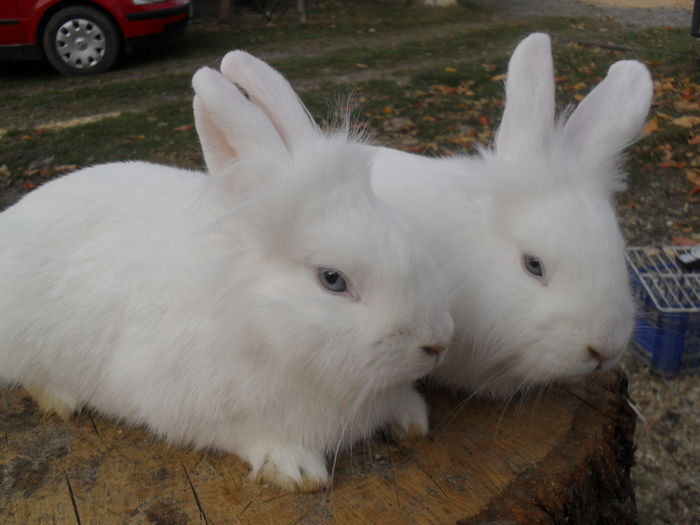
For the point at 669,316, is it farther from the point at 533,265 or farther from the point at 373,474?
the point at 373,474

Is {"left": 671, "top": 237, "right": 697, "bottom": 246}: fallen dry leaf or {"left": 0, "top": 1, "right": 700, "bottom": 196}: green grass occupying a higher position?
{"left": 0, "top": 1, "right": 700, "bottom": 196}: green grass

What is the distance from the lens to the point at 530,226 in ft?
6.22

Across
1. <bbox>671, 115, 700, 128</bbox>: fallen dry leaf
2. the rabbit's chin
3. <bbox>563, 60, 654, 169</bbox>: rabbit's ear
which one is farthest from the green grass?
the rabbit's chin

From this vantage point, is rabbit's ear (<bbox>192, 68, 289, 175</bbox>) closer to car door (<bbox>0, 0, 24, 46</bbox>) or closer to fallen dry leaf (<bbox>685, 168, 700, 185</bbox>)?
fallen dry leaf (<bbox>685, 168, 700, 185</bbox>)

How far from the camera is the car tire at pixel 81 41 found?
27.0 feet

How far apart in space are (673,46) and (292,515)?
30.5 ft

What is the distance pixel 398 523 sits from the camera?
1.64 m

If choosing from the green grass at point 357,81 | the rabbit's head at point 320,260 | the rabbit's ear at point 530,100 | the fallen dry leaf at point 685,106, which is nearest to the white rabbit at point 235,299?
the rabbit's head at point 320,260

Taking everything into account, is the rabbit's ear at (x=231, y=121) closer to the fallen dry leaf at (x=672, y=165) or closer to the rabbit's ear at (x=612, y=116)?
the rabbit's ear at (x=612, y=116)

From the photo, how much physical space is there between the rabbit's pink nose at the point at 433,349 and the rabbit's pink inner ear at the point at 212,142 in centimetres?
66

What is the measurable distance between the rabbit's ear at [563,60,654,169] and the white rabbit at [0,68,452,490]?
79 cm

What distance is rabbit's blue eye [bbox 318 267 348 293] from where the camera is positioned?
156 centimetres

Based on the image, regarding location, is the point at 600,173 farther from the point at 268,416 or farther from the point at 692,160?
the point at 692,160

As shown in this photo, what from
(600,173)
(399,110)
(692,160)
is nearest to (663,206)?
(692,160)
